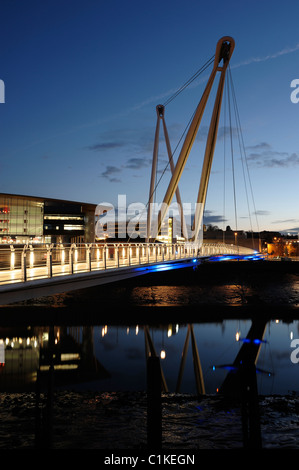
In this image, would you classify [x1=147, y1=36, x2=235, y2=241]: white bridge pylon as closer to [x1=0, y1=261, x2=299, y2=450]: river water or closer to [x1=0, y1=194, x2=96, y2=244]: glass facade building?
[x1=0, y1=261, x2=299, y2=450]: river water

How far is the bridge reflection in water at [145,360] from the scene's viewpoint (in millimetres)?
11159

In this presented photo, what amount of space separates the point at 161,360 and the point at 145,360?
1.03 metres

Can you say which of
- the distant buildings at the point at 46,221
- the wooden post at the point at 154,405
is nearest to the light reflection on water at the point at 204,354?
the wooden post at the point at 154,405

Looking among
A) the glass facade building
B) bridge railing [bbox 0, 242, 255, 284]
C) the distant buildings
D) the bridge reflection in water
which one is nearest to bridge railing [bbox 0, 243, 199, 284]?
bridge railing [bbox 0, 242, 255, 284]

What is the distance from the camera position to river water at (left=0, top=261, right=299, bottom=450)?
10.2 metres

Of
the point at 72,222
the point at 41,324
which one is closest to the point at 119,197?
the point at 72,222

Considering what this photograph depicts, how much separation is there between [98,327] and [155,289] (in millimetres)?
8023

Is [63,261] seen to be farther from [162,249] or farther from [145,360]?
[162,249]

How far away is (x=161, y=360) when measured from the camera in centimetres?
2080

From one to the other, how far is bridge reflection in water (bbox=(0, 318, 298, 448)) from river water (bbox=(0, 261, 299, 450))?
55 millimetres

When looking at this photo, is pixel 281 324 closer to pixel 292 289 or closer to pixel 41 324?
pixel 292 289

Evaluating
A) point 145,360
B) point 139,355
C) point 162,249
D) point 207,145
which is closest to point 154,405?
point 145,360

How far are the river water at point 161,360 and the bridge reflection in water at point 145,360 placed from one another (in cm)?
5

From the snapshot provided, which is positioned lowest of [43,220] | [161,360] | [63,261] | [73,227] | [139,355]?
[161,360]
